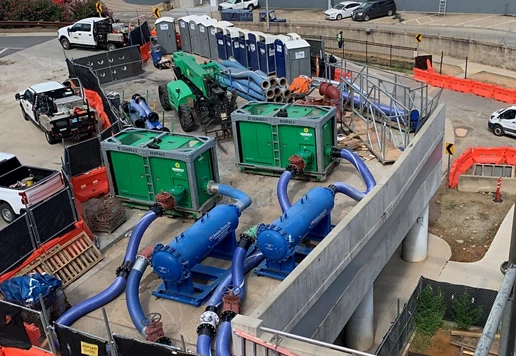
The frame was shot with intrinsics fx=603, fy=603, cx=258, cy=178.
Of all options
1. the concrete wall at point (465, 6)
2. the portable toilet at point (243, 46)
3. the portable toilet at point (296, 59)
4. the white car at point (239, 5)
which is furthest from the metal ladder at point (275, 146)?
the white car at point (239, 5)

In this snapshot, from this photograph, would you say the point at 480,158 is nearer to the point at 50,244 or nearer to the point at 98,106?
the point at 98,106

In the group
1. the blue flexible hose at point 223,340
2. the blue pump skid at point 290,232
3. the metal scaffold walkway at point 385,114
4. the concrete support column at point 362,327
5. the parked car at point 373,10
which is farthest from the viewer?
the parked car at point 373,10

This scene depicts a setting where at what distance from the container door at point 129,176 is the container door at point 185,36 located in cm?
2018

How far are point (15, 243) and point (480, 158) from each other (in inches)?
778

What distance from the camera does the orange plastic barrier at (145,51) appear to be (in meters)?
35.6

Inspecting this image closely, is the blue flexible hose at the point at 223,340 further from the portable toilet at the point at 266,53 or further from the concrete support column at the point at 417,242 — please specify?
the portable toilet at the point at 266,53

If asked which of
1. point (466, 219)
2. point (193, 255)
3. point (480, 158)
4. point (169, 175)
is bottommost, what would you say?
point (466, 219)

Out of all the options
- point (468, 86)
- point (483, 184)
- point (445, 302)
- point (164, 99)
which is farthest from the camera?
point (468, 86)

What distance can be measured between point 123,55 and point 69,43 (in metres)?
9.48

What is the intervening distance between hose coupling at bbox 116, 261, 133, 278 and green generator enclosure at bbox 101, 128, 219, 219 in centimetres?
284

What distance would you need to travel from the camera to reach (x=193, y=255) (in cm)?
1266

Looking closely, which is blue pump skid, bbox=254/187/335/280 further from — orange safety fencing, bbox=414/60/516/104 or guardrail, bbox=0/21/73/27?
guardrail, bbox=0/21/73/27

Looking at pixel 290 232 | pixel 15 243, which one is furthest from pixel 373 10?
pixel 15 243

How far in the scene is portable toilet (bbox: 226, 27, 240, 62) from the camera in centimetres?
3166
